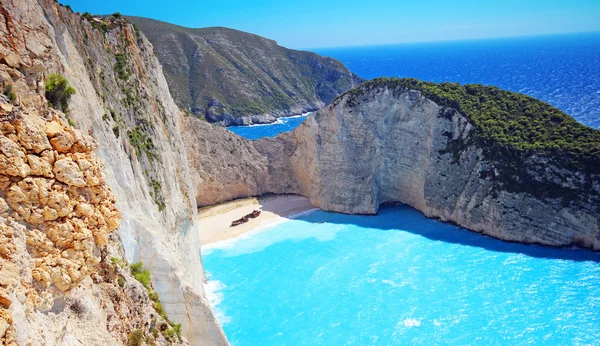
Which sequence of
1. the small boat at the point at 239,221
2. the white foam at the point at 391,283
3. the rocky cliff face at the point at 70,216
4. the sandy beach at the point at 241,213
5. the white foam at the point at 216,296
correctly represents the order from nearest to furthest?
the rocky cliff face at the point at 70,216, the white foam at the point at 216,296, the white foam at the point at 391,283, the sandy beach at the point at 241,213, the small boat at the point at 239,221

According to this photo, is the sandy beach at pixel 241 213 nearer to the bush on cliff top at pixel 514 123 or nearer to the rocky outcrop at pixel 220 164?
the rocky outcrop at pixel 220 164

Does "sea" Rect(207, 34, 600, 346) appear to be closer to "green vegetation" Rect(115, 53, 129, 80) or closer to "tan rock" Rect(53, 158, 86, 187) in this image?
"green vegetation" Rect(115, 53, 129, 80)

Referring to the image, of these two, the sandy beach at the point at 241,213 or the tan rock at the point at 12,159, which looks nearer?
the tan rock at the point at 12,159

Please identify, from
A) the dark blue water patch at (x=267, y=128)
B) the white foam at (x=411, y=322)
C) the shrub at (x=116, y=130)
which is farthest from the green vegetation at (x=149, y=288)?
the dark blue water patch at (x=267, y=128)

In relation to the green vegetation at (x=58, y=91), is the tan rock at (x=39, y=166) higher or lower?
lower

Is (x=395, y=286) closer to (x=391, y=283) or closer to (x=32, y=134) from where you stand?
(x=391, y=283)

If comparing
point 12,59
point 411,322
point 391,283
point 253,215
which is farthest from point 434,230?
point 12,59

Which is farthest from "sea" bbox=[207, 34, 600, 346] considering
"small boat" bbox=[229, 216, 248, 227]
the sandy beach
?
"small boat" bbox=[229, 216, 248, 227]
